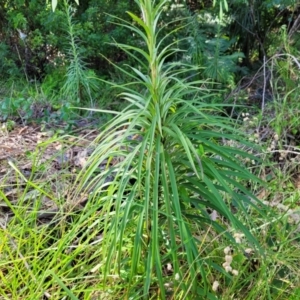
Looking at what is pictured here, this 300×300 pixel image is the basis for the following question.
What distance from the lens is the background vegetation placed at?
157cm

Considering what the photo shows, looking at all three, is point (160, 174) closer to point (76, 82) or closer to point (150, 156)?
point (150, 156)

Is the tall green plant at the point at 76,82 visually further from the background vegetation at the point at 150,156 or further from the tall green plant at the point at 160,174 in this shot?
the tall green plant at the point at 160,174

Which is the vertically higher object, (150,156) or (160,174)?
(150,156)

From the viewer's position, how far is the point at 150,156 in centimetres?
153

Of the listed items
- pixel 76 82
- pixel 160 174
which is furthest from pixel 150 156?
pixel 76 82

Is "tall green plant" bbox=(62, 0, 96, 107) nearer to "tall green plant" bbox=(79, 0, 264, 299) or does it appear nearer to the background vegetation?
the background vegetation

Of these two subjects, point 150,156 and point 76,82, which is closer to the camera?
point 150,156

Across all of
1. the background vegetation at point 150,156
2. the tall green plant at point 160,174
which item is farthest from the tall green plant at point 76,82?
the tall green plant at point 160,174

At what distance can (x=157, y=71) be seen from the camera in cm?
157

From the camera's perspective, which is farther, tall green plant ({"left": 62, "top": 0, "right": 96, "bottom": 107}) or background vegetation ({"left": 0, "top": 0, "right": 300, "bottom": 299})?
tall green plant ({"left": 62, "top": 0, "right": 96, "bottom": 107})

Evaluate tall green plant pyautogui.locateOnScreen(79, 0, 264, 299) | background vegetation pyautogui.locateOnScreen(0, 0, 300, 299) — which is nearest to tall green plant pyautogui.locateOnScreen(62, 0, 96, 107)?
background vegetation pyautogui.locateOnScreen(0, 0, 300, 299)

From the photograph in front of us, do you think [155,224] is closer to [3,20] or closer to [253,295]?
[253,295]

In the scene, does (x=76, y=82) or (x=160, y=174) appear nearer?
(x=160, y=174)

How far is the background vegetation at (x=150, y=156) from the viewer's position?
5.16ft
